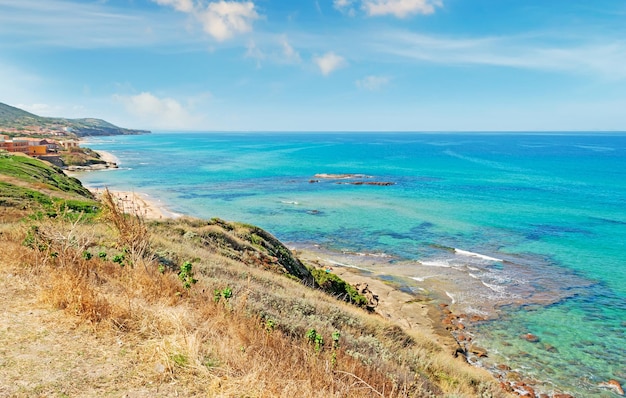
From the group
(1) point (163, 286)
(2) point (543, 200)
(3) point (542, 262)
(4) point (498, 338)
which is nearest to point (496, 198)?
(2) point (543, 200)

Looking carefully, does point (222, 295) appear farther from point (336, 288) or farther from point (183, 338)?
point (336, 288)

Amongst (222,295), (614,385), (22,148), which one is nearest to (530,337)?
(614,385)

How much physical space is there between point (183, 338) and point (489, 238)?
1642 inches

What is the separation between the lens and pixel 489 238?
137 feet

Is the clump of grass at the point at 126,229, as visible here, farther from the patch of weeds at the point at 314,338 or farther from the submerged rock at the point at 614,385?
the submerged rock at the point at 614,385

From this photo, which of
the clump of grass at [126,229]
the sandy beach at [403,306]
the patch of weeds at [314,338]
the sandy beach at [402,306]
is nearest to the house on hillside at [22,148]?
the sandy beach at [402,306]

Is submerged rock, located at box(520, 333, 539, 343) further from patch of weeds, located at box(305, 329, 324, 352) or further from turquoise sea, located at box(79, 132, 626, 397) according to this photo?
patch of weeds, located at box(305, 329, 324, 352)

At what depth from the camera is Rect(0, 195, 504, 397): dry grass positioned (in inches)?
203

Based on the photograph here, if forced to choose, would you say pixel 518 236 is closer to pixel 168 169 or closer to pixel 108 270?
pixel 108 270

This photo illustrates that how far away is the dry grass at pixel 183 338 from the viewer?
5152 millimetres

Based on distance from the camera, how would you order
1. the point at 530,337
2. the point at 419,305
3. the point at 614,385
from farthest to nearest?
the point at 419,305
the point at 530,337
the point at 614,385

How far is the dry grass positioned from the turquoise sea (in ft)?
44.4

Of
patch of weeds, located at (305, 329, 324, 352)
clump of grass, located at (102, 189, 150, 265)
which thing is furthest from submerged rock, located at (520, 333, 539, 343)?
clump of grass, located at (102, 189, 150, 265)

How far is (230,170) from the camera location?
10288 cm
